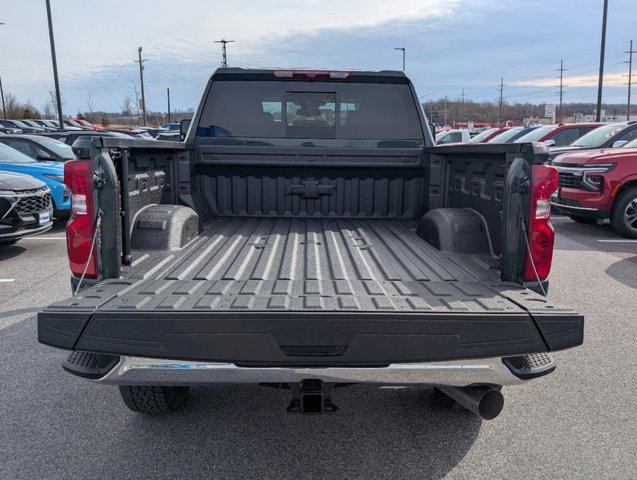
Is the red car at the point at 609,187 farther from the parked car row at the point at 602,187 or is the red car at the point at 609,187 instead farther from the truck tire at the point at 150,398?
the truck tire at the point at 150,398

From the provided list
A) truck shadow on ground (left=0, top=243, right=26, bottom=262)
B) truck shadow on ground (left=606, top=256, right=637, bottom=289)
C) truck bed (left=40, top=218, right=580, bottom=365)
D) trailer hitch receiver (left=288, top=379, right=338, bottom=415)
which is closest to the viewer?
truck bed (left=40, top=218, right=580, bottom=365)

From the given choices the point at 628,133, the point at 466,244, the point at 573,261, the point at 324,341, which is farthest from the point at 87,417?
the point at 628,133

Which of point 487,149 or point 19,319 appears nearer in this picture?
point 487,149

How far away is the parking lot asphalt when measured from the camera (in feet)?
9.77

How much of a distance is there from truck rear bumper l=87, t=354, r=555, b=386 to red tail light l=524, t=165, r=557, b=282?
68cm

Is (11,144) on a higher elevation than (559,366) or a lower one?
higher

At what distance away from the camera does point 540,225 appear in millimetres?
2955

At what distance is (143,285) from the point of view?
2.91 m

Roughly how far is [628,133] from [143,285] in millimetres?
11447

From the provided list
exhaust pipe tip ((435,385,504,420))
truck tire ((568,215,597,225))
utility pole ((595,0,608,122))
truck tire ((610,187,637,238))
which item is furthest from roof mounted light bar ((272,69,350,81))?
utility pole ((595,0,608,122))

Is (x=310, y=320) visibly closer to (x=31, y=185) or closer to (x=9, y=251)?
(x=31, y=185)

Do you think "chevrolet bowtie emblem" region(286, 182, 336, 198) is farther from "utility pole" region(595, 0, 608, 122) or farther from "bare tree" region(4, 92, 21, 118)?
"bare tree" region(4, 92, 21, 118)

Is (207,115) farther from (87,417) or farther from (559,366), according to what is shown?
(559,366)

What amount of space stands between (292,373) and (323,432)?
1.07 metres
